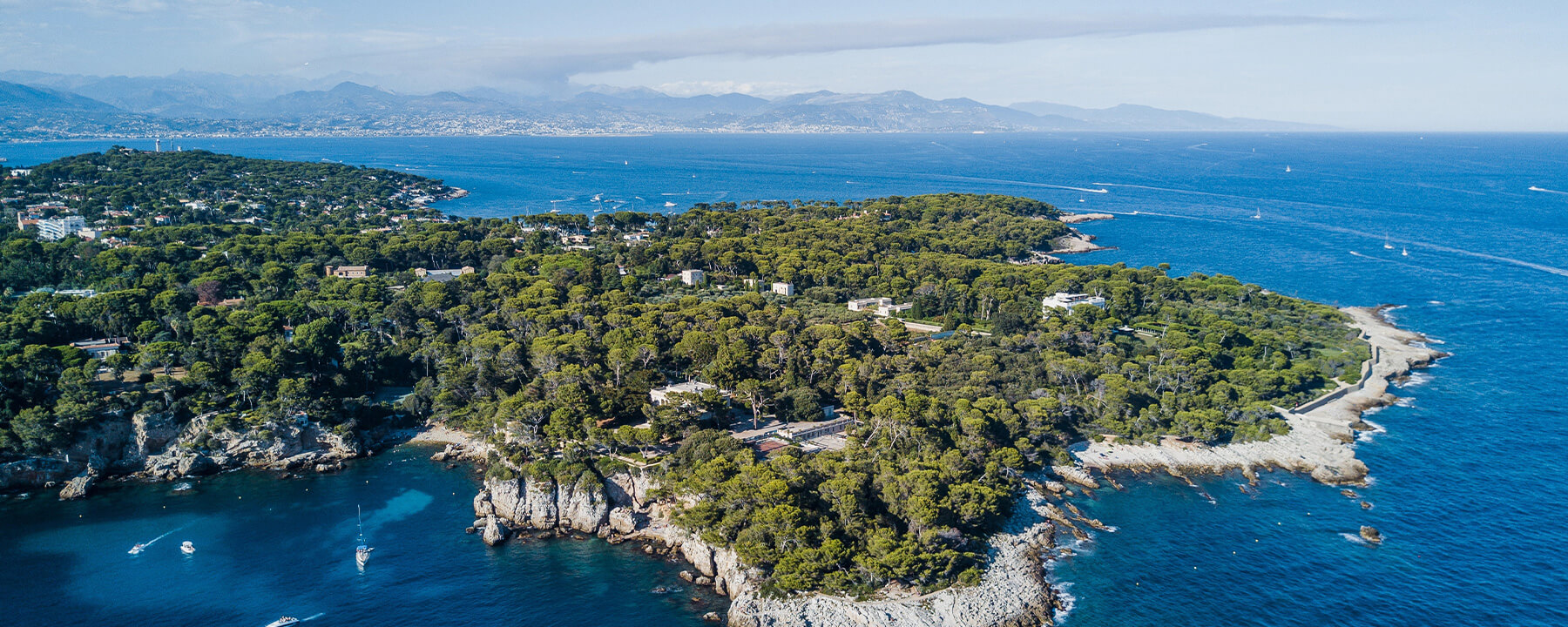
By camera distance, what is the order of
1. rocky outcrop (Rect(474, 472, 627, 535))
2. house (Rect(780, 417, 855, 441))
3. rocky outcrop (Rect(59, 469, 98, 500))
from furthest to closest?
house (Rect(780, 417, 855, 441)) → rocky outcrop (Rect(59, 469, 98, 500)) → rocky outcrop (Rect(474, 472, 627, 535))

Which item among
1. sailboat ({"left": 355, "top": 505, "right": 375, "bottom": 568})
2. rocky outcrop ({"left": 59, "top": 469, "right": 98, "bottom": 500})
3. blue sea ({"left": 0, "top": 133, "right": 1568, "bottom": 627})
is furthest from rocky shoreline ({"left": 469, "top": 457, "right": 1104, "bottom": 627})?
rocky outcrop ({"left": 59, "top": 469, "right": 98, "bottom": 500})

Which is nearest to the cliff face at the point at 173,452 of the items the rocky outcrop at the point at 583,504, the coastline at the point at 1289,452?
the rocky outcrop at the point at 583,504

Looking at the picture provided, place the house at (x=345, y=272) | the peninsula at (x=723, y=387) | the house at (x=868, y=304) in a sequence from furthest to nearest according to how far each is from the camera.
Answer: the house at (x=345, y=272) < the house at (x=868, y=304) < the peninsula at (x=723, y=387)

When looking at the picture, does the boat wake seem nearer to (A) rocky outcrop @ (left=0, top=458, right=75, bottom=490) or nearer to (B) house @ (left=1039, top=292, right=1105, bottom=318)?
(A) rocky outcrop @ (left=0, top=458, right=75, bottom=490)

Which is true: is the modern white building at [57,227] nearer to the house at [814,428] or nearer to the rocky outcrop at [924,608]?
the house at [814,428]

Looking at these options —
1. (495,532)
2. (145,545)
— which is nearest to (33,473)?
(145,545)

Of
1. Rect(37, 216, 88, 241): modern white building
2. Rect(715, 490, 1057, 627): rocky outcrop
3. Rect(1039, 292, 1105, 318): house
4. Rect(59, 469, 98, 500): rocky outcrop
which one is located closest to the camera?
Rect(715, 490, 1057, 627): rocky outcrop
